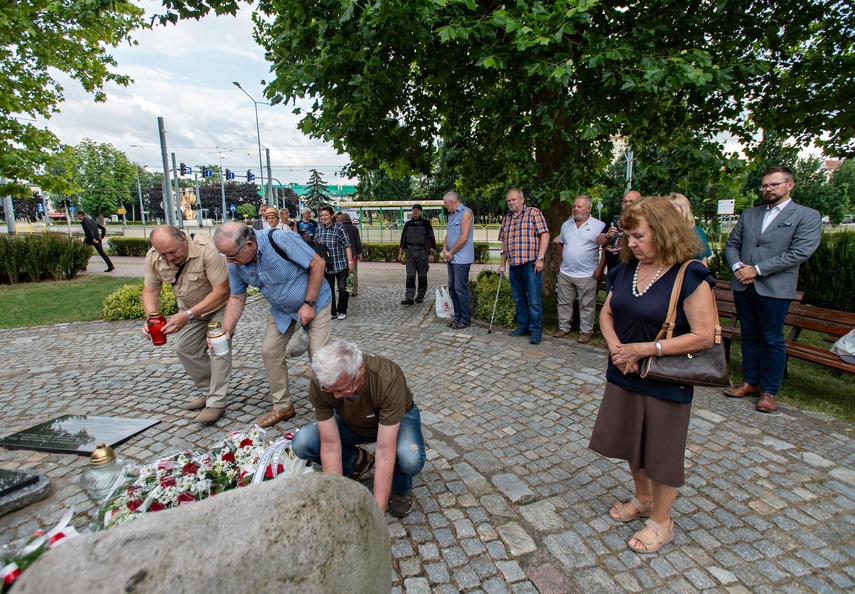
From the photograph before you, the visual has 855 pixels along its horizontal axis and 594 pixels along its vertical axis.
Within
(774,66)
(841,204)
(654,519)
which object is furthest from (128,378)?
(841,204)

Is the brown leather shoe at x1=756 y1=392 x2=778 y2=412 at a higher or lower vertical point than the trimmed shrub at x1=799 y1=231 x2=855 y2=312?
lower

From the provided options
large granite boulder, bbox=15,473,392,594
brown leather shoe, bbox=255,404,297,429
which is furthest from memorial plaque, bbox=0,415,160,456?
large granite boulder, bbox=15,473,392,594

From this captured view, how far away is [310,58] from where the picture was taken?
5.75 m

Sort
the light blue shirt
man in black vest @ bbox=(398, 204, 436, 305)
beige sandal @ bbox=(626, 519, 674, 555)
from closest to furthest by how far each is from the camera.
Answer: beige sandal @ bbox=(626, 519, 674, 555) < the light blue shirt < man in black vest @ bbox=(398, 204, 436, 305)

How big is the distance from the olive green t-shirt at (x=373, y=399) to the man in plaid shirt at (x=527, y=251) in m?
4.03

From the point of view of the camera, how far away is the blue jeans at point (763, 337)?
4281 mm

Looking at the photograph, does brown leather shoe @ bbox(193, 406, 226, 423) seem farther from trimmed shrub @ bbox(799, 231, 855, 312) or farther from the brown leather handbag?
trimmed shrub @ bbox(799, 231, 855, 312)

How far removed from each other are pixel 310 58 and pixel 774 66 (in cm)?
735

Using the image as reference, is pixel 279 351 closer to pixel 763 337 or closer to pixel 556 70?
pixel 556 70

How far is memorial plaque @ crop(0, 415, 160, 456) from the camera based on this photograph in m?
3.66

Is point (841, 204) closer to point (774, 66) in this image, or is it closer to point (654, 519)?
point (774, 66)

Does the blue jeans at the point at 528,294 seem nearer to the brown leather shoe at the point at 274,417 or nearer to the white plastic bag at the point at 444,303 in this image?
the white plastic bag at the point at 444,303

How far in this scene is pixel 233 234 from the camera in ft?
12.0

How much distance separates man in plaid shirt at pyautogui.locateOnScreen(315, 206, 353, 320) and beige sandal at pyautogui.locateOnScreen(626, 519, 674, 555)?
20.7ft
